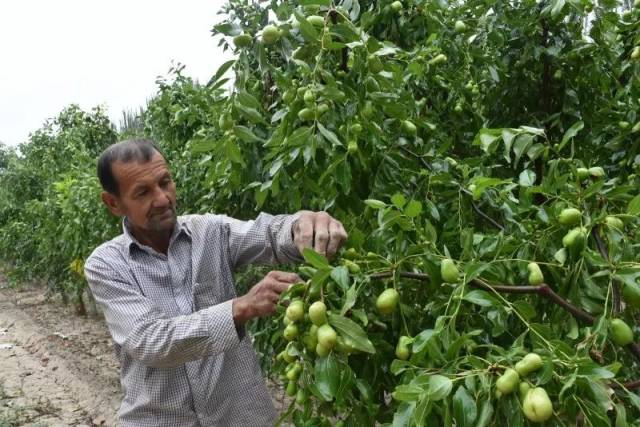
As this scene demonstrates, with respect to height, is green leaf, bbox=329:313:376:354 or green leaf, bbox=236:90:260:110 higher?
green leaf, bbox=236:90:260:110

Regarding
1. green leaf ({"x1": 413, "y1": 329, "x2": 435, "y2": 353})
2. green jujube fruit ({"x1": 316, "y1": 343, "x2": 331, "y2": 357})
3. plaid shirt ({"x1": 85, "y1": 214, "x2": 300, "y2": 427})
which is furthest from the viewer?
plaid shirt ({"x1": 85, "y1": 214, "x2": 300, "y2": 427})

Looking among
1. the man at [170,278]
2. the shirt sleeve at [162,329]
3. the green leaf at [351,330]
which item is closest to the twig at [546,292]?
the green leaf at [351,330]

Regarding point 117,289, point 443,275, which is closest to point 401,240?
point 443,275

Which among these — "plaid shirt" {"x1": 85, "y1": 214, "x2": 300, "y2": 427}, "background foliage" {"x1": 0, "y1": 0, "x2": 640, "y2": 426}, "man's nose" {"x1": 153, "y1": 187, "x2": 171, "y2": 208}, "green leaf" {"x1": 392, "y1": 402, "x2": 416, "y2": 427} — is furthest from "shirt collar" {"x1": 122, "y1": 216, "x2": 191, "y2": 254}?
"green leaf" {"x1": 392, "y1": 402, "x2": 416, "y2": 427}

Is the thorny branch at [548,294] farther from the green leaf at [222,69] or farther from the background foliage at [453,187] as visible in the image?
the green leaf at [222,69]

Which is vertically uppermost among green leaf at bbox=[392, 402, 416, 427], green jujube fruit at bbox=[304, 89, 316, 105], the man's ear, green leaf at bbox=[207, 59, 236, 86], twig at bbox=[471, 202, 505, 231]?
green leaf at bbox=[207, 59, 236, 86]

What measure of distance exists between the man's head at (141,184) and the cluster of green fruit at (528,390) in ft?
4.36

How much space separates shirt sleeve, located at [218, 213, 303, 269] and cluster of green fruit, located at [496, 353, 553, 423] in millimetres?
975

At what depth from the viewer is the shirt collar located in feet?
6.64

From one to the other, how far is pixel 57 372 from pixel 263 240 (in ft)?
17.0

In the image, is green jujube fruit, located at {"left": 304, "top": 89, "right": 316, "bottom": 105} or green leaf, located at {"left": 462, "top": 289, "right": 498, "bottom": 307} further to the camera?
green jujube fruit, located at {"left": 304, "top": 89, "right": 316, "bottom": 105}

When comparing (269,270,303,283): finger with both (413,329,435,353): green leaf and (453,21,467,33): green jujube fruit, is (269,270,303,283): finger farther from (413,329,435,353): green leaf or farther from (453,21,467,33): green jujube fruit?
(453,21,467,33): green jujube fruit

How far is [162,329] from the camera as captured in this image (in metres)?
1.67

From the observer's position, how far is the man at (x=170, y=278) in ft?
6.24
